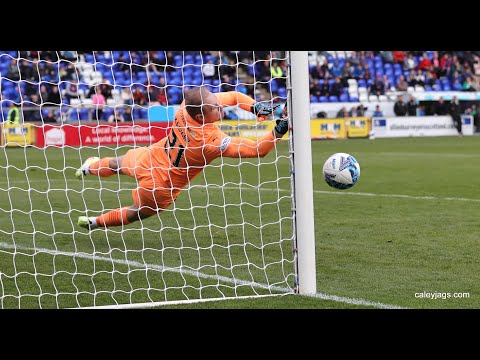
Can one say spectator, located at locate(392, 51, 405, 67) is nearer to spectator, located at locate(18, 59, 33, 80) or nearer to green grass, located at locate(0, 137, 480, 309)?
spectator, located at locate(18, 59, 33, 80)

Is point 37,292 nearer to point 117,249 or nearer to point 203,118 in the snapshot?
point 117,249

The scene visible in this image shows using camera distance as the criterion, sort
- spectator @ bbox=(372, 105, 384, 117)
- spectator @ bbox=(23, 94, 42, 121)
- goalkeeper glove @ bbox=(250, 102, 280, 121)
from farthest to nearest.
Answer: spectator @ bbox=(372, 105, 384, 117), spectator @ bbox=(23, 94, 42, 121), goalkeeper glove @ bbox=(250, 102, 280, 121)

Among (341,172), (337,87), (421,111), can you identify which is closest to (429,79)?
(421,111)

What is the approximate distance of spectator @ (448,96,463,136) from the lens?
92.5 ft

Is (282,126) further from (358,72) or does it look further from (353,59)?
(353,59)

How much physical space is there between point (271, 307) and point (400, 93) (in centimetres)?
2604

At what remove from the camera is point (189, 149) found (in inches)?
276

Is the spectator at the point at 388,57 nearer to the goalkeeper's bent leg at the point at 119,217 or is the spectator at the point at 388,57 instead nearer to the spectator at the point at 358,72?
the spectator at the point at 358,72

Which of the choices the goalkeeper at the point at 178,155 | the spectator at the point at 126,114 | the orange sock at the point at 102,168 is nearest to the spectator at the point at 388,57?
the spectator at the point at 126,114

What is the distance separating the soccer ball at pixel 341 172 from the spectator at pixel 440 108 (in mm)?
23797

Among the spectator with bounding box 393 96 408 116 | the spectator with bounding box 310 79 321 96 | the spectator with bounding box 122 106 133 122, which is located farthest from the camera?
the spectator with bounding box 310 79 321 96

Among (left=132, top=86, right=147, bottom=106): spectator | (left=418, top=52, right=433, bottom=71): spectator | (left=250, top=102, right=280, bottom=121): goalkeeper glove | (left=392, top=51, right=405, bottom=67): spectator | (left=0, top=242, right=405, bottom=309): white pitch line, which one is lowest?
(left=0, top=242, right=405, bottom=309): white pitch line

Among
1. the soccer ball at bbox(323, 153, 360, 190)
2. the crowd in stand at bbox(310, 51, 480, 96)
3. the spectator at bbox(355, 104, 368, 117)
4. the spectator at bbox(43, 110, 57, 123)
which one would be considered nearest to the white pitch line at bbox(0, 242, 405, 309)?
the soccer ball at bbox(323, 153, 360, 190)

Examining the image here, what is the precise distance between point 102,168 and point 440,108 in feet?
78.3
